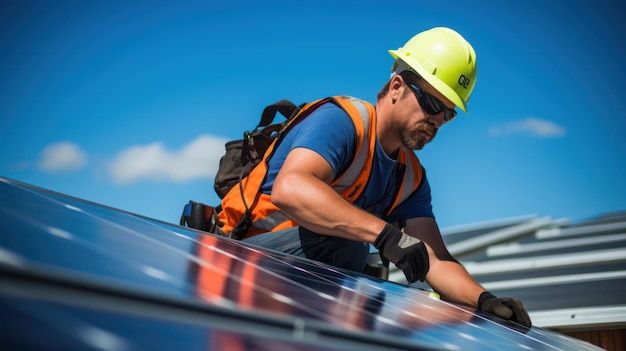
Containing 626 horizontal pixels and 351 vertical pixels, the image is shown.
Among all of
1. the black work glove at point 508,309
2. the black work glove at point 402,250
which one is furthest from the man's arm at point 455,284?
the black work glove at point 402,250

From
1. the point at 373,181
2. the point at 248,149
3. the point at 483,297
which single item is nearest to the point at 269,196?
the point at 248,149

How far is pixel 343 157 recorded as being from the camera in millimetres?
3828

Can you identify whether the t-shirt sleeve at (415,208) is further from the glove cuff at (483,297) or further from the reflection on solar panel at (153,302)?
the reflection on solar panel at (153,302)

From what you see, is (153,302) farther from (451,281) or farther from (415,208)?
(415,208)

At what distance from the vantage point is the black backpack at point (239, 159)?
4.24 meters

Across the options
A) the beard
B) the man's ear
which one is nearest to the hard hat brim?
the man's ear

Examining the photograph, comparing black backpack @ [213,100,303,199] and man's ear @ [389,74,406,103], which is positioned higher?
man's ear @ [389,74,406,103]

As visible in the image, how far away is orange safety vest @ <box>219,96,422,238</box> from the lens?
399cm

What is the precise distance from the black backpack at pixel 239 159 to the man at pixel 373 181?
0.35 ft

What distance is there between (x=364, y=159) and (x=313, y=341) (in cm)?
299

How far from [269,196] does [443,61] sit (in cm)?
145

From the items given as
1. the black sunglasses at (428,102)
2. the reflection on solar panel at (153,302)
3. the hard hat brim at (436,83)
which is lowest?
the reflection on solar panel at (153,302)

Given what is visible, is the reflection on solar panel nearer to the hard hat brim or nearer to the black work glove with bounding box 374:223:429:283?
the black work glove with bounding box 374:223:429:283

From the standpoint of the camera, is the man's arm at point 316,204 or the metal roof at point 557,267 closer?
the man's arm at point 316,204
